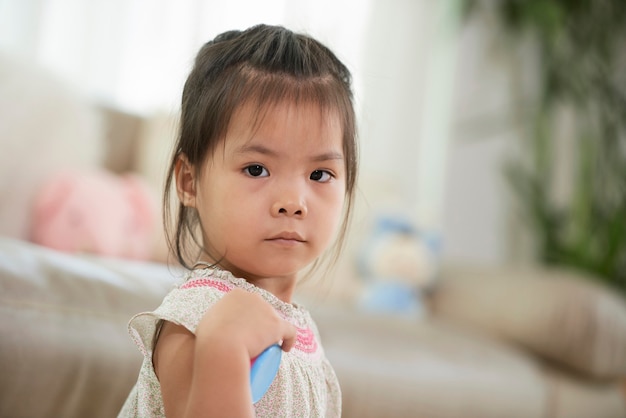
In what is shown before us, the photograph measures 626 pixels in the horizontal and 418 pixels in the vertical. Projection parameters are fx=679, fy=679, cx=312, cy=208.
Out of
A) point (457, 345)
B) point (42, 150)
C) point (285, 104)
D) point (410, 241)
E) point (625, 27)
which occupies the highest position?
point (625, 27)

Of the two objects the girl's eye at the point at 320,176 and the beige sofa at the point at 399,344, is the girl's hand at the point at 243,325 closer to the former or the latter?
the girl's eye at the point at 320,176

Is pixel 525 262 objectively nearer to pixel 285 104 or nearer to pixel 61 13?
pixel 61 13

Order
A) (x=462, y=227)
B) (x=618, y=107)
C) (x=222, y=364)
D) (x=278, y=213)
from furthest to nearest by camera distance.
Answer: (x=462, y=227)
(x=618, y=107)
(x=278, y=213)
(x=222, y=364)

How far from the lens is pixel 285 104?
0.68 meters

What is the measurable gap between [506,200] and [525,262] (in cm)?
31

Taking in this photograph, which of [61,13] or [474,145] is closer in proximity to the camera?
[61,13]

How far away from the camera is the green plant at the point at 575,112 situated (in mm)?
2926

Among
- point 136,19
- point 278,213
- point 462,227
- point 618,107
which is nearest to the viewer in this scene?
point 278,213

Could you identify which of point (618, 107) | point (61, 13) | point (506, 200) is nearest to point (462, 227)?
point (506, 200)

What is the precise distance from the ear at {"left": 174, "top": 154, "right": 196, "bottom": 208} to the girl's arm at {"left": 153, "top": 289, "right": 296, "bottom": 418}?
16 cm

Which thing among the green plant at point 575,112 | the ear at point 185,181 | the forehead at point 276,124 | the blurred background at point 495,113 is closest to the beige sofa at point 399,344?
the ear at point 185,181

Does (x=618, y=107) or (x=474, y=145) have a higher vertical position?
(x=618, y=107)

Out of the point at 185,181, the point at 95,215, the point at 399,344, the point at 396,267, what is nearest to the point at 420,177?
the point at 396,267

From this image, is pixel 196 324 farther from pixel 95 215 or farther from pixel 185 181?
pixel 95 215
